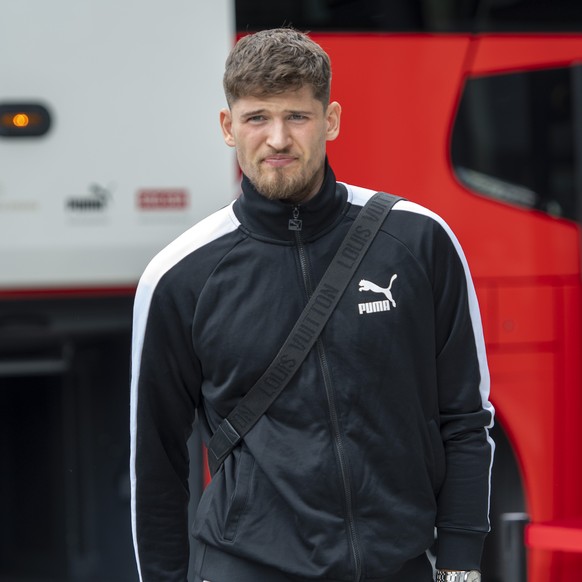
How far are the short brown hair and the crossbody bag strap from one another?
9.9 inches

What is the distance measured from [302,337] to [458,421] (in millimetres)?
356

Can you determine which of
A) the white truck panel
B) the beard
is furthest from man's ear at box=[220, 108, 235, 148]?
the white truck panel

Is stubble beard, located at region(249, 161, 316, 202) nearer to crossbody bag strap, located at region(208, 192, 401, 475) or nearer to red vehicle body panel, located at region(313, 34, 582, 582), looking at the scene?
crossbody bag strap, located at region(208, 192, 401, 475)

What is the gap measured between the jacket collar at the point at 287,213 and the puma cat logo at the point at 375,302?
138 millimetres

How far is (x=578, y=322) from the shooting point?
324 cm

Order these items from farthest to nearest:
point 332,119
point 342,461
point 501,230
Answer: point 501,230 → point 332,119 → point 342,461

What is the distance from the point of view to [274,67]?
177 centimetres

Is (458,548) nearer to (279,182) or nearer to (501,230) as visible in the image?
(279,182)

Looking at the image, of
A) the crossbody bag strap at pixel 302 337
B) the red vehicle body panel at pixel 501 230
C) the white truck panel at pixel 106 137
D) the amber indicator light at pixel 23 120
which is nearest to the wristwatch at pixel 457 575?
the crossbody bag strap at pixel 302 337

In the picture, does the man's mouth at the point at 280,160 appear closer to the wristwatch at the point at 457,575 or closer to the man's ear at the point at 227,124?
the man's ear at the point at 227,124

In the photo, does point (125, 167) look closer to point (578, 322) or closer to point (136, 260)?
point (136, 260)

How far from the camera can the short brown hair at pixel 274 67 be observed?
1.77 m

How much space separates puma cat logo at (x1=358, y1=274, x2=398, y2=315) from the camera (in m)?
1.80

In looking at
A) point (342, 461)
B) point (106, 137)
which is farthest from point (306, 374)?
point (106, 137)
